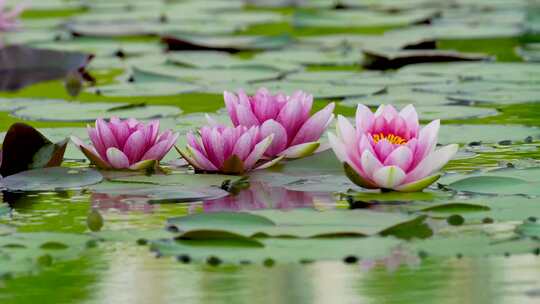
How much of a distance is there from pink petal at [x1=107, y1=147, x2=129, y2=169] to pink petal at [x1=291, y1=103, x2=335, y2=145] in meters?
0.37

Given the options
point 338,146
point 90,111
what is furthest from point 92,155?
point 90,111

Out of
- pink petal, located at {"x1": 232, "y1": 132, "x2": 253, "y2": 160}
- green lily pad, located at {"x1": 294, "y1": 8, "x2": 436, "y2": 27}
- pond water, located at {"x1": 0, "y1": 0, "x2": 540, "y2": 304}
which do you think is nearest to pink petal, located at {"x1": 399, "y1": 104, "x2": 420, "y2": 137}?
Answer: pond water, located at {"x1": 0, "y1": 0, "x2": 540, "y2": 304}

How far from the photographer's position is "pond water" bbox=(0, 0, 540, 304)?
79.3 inches

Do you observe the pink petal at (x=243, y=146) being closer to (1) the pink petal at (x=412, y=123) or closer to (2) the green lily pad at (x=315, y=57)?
(1) the pink petal at (x=412, y=123)

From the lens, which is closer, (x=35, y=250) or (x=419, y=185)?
(x=35, y=250)

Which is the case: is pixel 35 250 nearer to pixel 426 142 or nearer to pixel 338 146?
pixel 338 146

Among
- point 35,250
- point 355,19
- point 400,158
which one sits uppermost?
point 355,19

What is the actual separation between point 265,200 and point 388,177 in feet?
0.80

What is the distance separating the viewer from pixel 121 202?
8.71 feet

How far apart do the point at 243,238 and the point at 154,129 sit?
75 cm

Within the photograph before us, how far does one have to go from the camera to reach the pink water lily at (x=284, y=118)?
9.71 ft

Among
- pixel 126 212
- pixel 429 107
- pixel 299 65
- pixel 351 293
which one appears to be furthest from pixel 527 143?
pixel 299 65

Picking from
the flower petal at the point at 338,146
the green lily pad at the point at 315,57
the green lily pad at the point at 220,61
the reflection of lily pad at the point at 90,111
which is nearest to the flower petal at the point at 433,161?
the flower petal at the point at 338,146

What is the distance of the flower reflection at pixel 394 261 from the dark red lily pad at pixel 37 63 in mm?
3144
